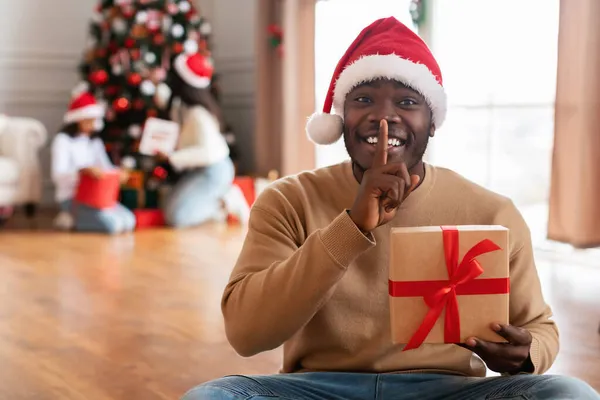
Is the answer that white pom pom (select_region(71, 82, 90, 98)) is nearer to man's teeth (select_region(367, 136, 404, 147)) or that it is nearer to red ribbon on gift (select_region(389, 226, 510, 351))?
man's teeth (select_region(367, 136, 404, 147))

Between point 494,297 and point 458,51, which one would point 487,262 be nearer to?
point 494,297

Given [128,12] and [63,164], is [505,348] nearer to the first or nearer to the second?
[63,164]

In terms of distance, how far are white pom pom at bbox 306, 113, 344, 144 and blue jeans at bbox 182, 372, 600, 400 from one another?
1.37 ft

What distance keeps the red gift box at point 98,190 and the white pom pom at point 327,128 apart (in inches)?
147

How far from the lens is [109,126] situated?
579 centimetres

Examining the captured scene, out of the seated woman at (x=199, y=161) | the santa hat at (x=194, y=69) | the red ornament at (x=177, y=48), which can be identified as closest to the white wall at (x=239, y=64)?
the red ornament at (x=177, y=48)

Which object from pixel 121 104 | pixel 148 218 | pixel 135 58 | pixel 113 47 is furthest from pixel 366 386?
pixel 113 47

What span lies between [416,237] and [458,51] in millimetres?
3514

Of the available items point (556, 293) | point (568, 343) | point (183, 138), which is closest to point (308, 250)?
Result: point (568, 343)

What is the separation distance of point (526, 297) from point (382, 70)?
0.44 meters

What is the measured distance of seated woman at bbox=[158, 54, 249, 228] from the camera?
5.26 metres

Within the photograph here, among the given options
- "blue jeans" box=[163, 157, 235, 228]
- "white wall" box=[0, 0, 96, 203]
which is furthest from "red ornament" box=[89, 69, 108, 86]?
"blue jeans" box=[163, 157, 235, 228]

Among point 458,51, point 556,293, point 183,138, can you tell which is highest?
point 458,51

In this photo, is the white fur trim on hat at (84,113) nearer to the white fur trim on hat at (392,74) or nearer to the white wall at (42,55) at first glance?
the white wall at (42,55)
